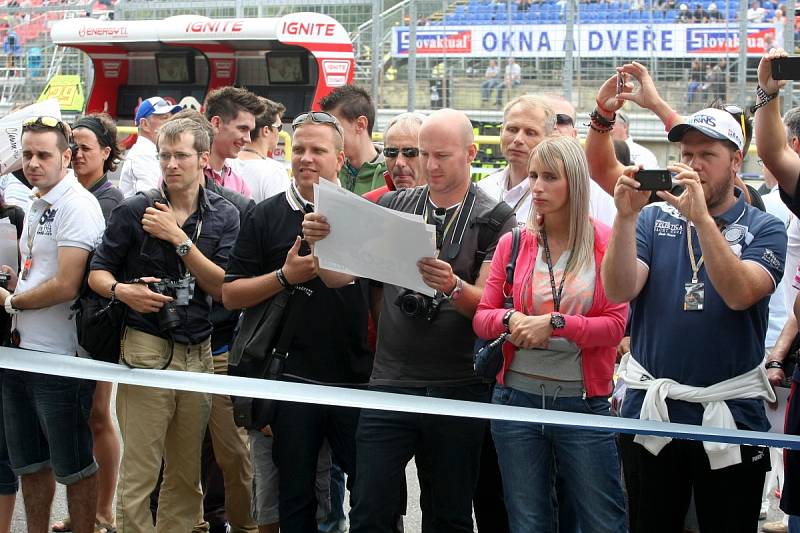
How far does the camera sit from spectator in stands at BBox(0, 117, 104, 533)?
4.76 m

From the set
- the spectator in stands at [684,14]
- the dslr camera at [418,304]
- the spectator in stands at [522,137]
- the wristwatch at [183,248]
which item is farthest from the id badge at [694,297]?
the spectator in stands at [684,14]

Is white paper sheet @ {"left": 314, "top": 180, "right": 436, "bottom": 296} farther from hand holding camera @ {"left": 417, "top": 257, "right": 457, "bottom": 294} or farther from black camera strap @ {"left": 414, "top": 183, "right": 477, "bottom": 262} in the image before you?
black camera strap @ {"left": 414, "top": 183, "right": 477, "bottom": 262}

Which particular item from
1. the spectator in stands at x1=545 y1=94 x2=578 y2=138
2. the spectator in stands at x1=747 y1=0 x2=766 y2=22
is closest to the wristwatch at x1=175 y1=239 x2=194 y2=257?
the spectator in stands at x1=545 y1=94 x2=578 y2=138

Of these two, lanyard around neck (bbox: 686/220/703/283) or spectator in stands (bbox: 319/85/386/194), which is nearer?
lanyard around neck (bbox: 686/220/703/283)

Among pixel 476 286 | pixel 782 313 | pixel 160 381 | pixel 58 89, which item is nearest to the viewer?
pixel 476 286

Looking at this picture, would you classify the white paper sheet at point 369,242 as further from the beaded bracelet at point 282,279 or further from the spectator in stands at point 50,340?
the spectator in stands at point 50,340

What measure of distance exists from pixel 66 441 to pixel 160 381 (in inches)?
27.0

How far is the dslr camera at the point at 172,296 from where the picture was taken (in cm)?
450

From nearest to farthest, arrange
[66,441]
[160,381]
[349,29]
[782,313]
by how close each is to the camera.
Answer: [160,381]
[66,441]
[782,313]
[349,29]

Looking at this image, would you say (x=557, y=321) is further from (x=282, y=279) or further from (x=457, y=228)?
(x=282, y=279)

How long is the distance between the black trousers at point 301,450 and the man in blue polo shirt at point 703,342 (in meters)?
1.22

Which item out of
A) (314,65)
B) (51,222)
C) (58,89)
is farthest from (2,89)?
(51,222)

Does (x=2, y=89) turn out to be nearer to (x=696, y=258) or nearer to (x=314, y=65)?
(x=314, y=65)

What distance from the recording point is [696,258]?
3689mm
